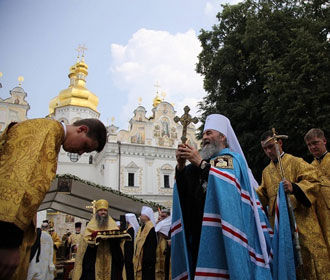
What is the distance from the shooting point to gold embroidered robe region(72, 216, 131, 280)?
231 inches

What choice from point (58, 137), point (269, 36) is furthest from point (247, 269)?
point (269, 36)

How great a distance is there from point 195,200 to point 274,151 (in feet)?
6.77

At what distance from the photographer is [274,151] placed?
4.79 metres

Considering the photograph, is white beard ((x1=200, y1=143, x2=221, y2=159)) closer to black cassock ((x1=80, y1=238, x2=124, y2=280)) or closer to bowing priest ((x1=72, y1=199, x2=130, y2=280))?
bowing priest ((x1=72, y1=199, x2=130, y2=280))

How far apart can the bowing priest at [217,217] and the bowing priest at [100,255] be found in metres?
3.05

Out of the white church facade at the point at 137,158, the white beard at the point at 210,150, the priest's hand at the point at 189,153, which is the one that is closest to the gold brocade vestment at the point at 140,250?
the white beard at the point at 210,150

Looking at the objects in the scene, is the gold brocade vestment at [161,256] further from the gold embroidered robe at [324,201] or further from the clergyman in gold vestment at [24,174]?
the clergyman in gold vestment at [24,174]

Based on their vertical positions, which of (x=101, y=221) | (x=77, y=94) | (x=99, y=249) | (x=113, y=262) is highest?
(x=77, y=94)

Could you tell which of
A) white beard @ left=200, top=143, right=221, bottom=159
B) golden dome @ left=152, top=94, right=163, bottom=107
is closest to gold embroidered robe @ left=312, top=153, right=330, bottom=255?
white beard @ left=200, top=143, right=221, bottom=159

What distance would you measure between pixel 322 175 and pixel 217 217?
2.78m

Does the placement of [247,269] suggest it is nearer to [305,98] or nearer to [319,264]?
[319,264]

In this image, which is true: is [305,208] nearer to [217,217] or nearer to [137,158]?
[217,217]

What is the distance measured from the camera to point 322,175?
479cm

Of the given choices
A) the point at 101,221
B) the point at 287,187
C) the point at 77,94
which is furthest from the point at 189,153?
the point at 77,94
